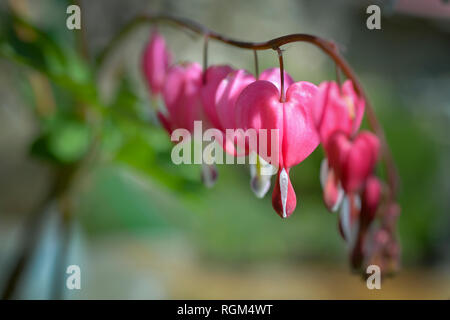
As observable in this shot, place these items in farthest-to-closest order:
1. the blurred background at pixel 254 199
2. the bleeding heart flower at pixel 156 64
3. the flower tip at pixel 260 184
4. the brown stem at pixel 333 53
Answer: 1. the blurred background at pixel 254 199
2. the bleeding heart flower at pixel 156 64
3. the flower tip at pixel 260 184
4. the brown stem at pixel 333 53

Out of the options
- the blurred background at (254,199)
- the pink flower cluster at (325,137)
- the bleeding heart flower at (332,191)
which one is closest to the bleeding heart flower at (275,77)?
the pink flower cluster at (325,137)

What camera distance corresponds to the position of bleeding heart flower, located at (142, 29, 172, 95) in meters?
0.89

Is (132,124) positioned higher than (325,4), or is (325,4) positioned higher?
(325,4)

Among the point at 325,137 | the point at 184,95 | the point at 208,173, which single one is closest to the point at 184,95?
the point at 184,95

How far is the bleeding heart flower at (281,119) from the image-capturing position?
0.56m

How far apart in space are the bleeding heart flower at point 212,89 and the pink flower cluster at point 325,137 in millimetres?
39

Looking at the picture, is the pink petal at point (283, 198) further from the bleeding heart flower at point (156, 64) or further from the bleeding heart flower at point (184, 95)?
the bleeding heart flower at point (156, 64)

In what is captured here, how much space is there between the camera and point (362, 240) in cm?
57

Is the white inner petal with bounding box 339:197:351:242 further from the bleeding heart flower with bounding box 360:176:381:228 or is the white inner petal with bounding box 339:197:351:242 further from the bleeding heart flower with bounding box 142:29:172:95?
the bleeding heart flower with bounding box 142:29:172:95

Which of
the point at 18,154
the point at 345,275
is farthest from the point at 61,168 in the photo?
the point at 345,275

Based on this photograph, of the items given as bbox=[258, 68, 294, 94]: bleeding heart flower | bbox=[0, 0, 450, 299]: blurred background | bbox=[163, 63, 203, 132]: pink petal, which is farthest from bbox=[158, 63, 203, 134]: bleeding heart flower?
bbox=[0, 0, 450, 299]: blurred background
